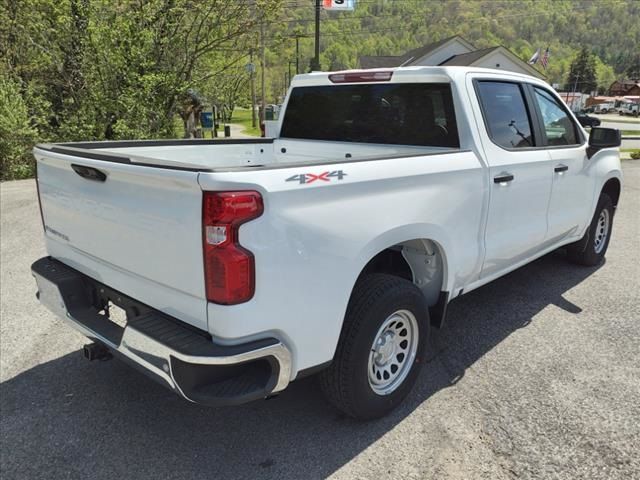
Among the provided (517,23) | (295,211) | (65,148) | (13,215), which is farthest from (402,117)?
(517,23)

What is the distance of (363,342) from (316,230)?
Result: 0.72 meters

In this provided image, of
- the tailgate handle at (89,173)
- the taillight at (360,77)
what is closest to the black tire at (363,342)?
the tailgate handle at (89,173)

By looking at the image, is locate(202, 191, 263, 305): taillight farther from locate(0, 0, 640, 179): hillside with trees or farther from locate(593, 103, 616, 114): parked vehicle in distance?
locate(593, 103, 616, 114): parked vehicle in distance

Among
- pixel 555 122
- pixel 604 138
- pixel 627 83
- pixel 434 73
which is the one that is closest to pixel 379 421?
pixel 434 73

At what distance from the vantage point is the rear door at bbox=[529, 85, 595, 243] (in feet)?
13.6

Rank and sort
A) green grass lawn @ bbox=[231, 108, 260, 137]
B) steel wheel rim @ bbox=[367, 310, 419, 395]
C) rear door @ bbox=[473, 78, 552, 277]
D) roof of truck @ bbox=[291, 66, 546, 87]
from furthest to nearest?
green grass lawn @ bbox=[231, 108, 260, 137] < rear door @ bbox=[473, 78, 552, 277] < roof of truck @ bbox=[291, 66, 546, 87] < steel wheel rim @ bbox=[367, 310, 419, 395]

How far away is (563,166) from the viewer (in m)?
4.20

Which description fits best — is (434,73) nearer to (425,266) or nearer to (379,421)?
(425,266)

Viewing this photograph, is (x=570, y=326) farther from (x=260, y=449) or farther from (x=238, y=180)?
(x=238, y=180)

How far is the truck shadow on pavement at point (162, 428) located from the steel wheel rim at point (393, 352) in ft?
0.72

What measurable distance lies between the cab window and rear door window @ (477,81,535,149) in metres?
0.31

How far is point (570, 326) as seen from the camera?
4.16 meters

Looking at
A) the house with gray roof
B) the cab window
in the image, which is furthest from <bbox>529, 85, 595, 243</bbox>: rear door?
the house with gray roof

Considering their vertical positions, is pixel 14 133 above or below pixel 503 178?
below
